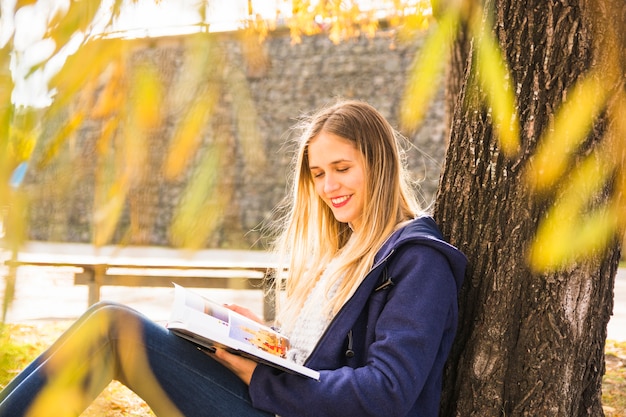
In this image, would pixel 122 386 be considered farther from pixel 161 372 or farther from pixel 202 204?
pixel 202 204

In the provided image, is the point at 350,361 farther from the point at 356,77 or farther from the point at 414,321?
the point at 356,77

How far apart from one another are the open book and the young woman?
0.20 feet

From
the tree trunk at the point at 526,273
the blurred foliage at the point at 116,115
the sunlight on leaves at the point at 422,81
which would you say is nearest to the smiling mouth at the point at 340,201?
the tree trunk at the point at 526,273

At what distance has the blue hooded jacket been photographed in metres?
1.62

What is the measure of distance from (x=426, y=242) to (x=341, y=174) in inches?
15.6

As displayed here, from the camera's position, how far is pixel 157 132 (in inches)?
24.0

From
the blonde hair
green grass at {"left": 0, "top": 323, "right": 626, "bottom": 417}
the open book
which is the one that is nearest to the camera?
green grass at {"left": 0, "top": 323, "right": 626, "bottom": 417}

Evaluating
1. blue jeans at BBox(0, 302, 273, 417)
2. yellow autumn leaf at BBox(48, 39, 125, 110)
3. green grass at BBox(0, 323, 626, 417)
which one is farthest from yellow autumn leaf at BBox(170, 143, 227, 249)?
blue jeans at BBox(0, 302, 273, 417)

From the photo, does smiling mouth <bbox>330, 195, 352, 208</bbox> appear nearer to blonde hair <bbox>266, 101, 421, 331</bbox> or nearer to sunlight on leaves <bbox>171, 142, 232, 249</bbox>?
blonde hair <bbox>266, 101, 421, 331</bbox>

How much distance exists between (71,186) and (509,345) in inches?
56.9

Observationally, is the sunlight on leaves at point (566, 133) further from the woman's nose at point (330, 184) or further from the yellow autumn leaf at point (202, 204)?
the yellow autumn leaf at point (202, 204)

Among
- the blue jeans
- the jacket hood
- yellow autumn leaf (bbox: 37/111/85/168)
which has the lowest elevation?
the blue jeans

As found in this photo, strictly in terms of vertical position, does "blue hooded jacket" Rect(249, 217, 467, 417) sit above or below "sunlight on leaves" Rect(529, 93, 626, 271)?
below

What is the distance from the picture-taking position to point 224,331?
166 centimetres
